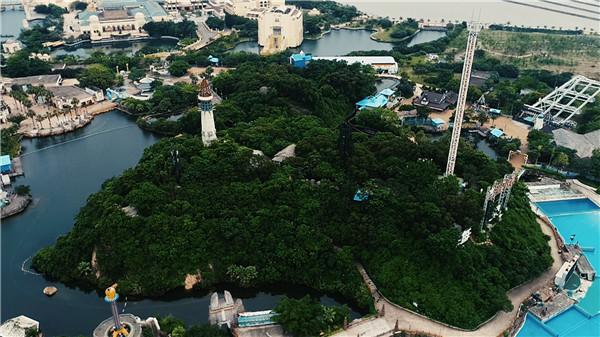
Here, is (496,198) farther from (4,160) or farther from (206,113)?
(4,160)

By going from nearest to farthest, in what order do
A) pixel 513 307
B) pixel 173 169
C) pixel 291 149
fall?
1. pixel 513 307
2. pixel 173 169
3. pixel 291 149

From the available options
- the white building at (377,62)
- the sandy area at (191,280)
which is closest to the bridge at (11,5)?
the white building at (377,62)

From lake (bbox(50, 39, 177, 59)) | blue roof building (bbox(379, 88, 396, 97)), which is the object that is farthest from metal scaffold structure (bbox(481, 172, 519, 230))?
lake (bbox(50, 39, 177, 59))

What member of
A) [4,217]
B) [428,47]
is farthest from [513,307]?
[428,47]

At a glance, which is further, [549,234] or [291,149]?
[291,149]

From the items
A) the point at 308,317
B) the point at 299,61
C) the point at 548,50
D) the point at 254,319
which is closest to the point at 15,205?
the point at 254,319

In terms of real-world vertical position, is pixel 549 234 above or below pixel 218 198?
below

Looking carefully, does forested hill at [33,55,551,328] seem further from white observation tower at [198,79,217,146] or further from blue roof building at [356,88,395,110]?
blue roof building at [356,88,395,110]

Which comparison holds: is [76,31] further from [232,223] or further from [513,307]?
[513,307]
